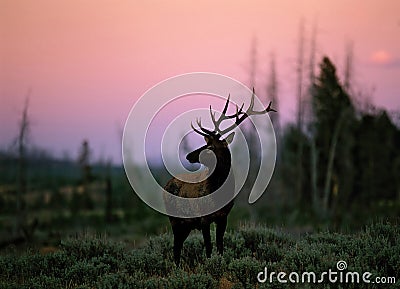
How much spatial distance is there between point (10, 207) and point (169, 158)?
37.6 meters

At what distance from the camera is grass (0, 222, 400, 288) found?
27.5 ft

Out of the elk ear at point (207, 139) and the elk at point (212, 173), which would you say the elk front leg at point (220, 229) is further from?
the elk ear at point (207, 139)

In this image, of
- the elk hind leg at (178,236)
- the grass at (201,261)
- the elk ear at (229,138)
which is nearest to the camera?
the grass at (201,261)

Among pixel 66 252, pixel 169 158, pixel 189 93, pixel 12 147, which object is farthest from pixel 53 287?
pixel 12 147

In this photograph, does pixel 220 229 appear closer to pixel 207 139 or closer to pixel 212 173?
pixel 212 173

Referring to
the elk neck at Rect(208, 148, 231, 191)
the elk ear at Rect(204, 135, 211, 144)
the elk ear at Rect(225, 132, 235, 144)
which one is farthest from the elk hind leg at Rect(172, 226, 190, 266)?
the elk ear at Rect(225, 132, 235, 144)

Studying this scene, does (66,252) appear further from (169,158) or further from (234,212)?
(234,212)

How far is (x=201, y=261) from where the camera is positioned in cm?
1017

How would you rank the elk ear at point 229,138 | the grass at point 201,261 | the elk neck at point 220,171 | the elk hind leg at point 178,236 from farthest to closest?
1. the elk hind leg at point 178,236
2. the elk ear at point 229,138
3. the elk neck at point 220,171
4. the grass at point 201,261

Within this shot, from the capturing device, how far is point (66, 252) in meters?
10.9

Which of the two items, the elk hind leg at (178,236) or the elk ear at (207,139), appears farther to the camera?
the elk hind leg at (178,236)

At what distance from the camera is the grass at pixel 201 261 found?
838 centimetres

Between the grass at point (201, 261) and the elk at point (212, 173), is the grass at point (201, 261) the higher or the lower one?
the lower one

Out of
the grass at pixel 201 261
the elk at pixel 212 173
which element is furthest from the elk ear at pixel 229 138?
the grass at pixel 201 261
